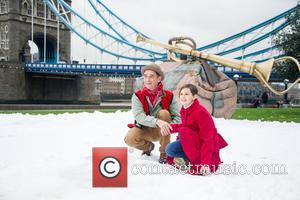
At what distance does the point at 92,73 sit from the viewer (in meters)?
29.4

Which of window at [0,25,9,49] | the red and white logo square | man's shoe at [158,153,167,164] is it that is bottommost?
man's shoe at [158,153,167,164]

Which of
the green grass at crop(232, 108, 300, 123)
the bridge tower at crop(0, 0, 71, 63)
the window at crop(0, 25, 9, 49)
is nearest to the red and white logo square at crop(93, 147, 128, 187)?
the green grass at crop(232, 108, 300, 123)

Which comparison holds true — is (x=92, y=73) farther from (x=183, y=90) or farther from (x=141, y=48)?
(x=183, y=90)

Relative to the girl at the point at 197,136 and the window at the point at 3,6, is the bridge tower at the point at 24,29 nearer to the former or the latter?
the window at the point at 3,6

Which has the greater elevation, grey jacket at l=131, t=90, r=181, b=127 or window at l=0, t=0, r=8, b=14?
window at l=0, t=0, r=8, b=14

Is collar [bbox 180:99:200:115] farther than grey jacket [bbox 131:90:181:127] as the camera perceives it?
No

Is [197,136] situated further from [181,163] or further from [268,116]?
[268,116]

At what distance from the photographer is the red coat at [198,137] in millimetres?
3059

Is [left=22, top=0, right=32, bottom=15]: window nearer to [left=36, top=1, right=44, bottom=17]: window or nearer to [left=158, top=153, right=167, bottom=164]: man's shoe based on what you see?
[left=36, top=1, right=44, bottom=17]: window

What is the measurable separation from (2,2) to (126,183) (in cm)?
3825

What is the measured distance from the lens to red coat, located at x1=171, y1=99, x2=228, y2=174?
3059 mm

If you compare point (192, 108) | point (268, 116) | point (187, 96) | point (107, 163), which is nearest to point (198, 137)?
point (192, 108)

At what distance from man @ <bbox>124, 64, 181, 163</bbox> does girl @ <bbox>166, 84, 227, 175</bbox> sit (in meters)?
0.25

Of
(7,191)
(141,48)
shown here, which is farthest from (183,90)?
(141,48)
